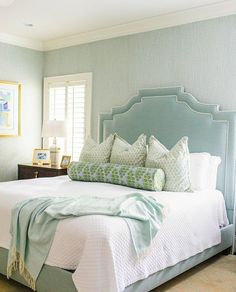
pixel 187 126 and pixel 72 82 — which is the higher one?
pixel 72 82

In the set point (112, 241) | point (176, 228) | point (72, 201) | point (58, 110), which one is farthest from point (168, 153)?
point (58, 110)

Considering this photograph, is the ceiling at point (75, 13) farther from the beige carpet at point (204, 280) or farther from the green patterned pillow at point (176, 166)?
the beige carpet at point (204, 280)

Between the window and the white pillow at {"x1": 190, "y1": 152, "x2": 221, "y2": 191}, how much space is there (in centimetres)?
191

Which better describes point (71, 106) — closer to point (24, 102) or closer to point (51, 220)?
point (24, 102)

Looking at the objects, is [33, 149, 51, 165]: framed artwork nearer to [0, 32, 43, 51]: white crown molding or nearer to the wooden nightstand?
the wooden nightstand

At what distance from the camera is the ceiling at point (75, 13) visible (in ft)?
13.4

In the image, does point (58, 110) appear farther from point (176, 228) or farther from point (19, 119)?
point (176, 228)

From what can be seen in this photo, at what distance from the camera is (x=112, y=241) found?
2.44m

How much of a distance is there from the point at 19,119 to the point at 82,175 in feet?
6.46

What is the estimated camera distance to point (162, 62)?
15.0 feet

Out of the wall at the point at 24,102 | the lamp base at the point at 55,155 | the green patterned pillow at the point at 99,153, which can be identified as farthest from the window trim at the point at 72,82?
the green patterned pillow at the point at 99,153

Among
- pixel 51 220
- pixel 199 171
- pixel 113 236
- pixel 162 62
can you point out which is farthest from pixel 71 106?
pixel 113 236

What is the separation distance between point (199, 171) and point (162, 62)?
145cm

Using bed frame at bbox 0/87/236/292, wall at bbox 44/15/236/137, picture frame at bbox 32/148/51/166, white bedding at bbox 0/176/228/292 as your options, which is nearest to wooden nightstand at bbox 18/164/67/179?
picture frame at bbox 32/148/51/166
